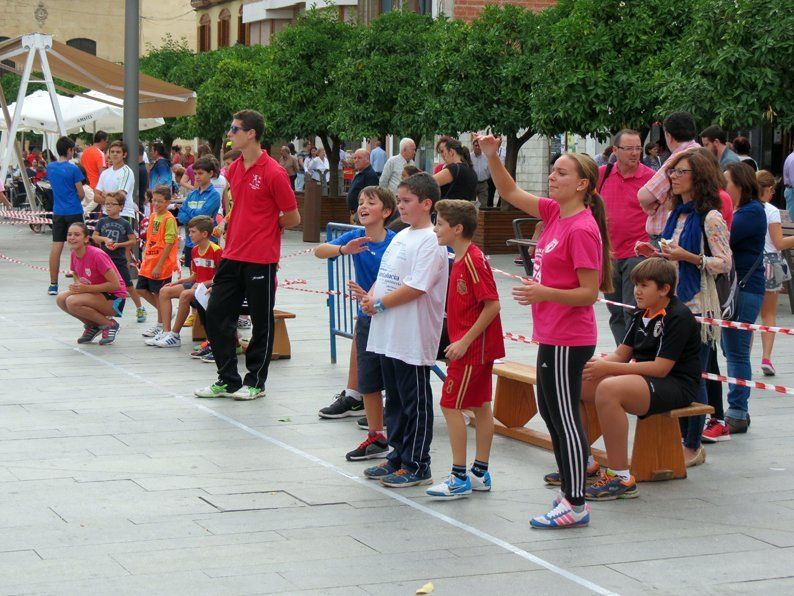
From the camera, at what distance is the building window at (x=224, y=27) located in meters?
55.3

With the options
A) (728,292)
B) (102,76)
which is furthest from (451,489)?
(102,76)

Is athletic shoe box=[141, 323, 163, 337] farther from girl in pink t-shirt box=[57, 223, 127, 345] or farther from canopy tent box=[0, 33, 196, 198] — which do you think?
canopy tent box=[0, 33, 196, 198]

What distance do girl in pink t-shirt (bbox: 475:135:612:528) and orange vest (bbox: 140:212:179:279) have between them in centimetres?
669

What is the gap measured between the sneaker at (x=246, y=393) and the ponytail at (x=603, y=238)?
11.9ft

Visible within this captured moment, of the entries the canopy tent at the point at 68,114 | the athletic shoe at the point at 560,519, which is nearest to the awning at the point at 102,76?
the canopy tent at the point at 68,114

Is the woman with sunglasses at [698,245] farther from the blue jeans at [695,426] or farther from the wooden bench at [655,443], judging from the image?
the wooden bench at [655,443]

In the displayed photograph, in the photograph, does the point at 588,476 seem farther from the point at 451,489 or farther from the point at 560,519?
the point at 560,519

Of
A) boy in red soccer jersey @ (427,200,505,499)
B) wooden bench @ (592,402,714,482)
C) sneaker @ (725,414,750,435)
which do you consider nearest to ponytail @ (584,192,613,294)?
boy in red soccer jersey @ (427,200,505,499)

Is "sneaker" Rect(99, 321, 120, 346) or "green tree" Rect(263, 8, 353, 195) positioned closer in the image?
"sneaker" Rect(99, 321, 120, 346)

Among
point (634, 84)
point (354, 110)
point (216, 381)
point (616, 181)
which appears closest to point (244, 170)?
point (216, 381)

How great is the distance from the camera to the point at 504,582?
17.3 ft

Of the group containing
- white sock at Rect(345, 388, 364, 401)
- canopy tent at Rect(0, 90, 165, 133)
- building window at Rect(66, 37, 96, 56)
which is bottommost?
white sock at Rect(345, 388, 364, 401)

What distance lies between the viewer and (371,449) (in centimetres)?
746

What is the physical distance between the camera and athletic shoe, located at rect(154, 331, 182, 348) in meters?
11.7
